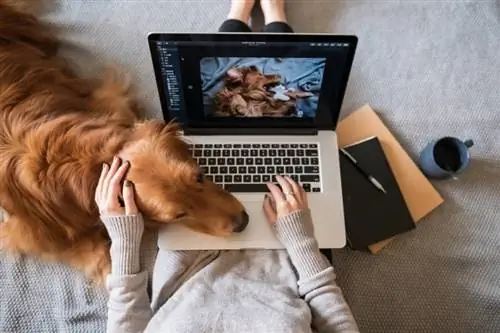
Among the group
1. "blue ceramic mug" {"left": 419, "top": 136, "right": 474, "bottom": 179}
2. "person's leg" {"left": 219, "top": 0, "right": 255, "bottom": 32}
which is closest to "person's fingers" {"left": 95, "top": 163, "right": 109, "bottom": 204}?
"person's leg" {"left": 219, "top": 0, "right": 255, "bottom": 32}

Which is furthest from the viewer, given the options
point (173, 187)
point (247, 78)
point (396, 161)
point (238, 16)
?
point (238, 16)

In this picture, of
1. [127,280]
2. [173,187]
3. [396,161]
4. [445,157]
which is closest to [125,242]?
[127,280]

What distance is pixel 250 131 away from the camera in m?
1.33

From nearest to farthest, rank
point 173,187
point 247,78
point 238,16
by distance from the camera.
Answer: point 173,187
point 247,78
point 238,16

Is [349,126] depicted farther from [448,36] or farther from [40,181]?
[40,181]

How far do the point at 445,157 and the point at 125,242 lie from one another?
877mm

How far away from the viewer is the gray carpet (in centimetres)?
131

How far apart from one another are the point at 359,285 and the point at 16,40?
3.80 ft

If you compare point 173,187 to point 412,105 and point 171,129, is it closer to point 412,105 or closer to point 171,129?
point 171,129

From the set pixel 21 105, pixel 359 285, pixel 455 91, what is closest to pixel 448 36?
pixel 455 91

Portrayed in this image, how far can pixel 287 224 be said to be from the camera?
1.20 meters

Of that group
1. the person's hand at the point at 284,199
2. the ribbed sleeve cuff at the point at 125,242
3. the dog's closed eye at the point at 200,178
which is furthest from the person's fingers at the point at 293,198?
the ribbed sleeve cuff at the point at 125,242

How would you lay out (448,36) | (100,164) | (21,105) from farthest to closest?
1. (448,36)
2. (21,105)
3. (100,164)

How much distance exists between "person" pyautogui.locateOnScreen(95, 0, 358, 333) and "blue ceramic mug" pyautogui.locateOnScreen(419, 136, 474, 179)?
0.39m
